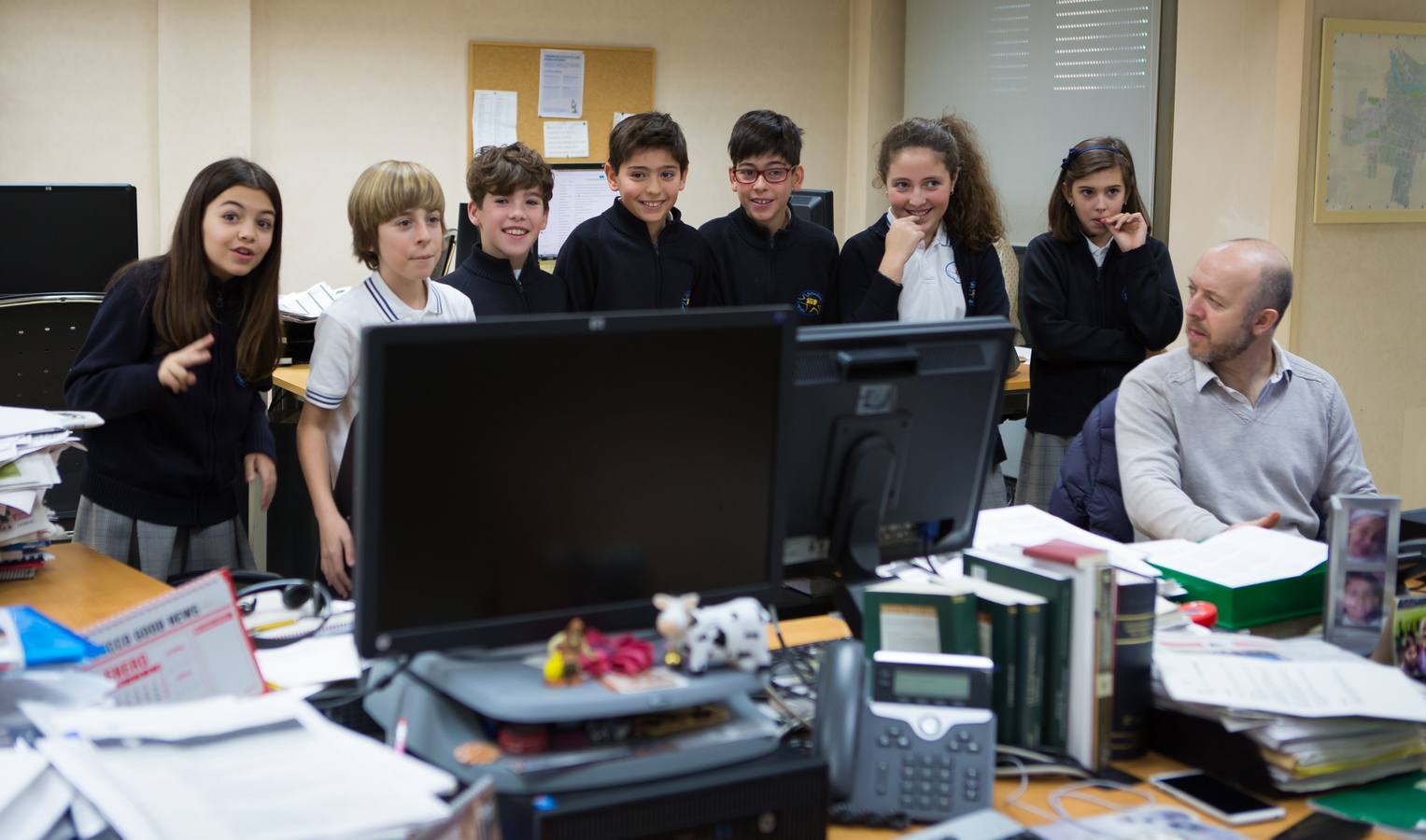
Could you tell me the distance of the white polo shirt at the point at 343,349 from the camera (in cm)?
261

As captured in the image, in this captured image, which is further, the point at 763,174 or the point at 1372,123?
the point at 1372,123

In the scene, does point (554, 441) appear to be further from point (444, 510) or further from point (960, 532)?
point (960, 532)

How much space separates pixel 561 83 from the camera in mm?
5871

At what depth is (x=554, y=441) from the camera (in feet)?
4.62

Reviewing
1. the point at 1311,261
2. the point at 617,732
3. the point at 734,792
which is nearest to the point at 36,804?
the point at 617,732

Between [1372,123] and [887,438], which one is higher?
[1372,123]

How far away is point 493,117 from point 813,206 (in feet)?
6.56

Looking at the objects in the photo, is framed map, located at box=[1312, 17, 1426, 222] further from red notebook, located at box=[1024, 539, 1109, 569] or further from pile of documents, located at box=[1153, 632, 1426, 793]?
red notebook, located at box=[1024, 539, 1109, 569]

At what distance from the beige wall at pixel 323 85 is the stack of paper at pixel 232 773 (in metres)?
4.22

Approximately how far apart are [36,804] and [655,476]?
A: 688mm

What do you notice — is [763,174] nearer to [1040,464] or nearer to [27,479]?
[1040,464]

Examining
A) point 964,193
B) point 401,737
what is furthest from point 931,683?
point 964,193

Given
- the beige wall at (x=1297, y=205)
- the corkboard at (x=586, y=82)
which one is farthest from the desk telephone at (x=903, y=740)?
the corkboard at (x=586, y=82)

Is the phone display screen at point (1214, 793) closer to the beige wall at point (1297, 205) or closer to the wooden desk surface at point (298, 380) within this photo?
the wooden desk surface at point (298, 380)
